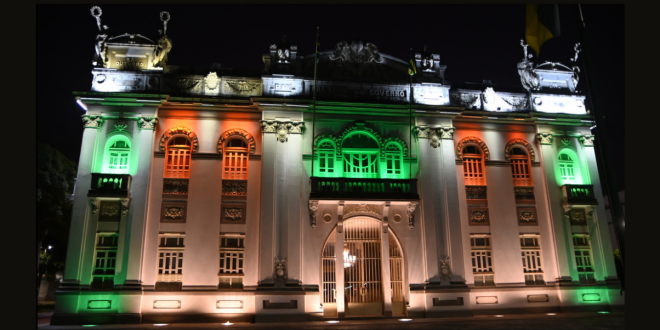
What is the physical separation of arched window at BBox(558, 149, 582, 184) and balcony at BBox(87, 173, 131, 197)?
62.6ft

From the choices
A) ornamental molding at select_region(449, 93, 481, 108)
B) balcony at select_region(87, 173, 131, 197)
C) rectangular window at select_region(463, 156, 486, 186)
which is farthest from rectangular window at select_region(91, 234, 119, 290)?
ornamental molding at select_region(449, 93, 481, 108)

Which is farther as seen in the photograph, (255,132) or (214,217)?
(255,132)

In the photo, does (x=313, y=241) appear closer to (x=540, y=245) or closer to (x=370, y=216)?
(x=370, y=216)

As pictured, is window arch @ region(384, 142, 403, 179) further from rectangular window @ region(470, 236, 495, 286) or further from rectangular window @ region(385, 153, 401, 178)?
rectangular window @ region(470, 236, 495, 286)

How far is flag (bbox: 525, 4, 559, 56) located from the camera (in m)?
11.9

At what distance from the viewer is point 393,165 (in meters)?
20.0

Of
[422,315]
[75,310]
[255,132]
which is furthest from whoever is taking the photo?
[255,132]

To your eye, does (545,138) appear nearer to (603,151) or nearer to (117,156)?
(603,151)

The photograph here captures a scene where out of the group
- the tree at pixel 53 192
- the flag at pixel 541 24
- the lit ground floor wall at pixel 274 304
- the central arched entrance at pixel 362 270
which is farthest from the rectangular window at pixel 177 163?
the flag at pixel 541 24

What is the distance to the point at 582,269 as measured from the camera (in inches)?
793

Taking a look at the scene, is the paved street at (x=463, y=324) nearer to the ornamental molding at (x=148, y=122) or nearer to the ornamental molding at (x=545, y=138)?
the ornamental molding at (x=148, y=122)

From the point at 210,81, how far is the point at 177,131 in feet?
8.52

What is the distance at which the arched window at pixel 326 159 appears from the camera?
19547 mm

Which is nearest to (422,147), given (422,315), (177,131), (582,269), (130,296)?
(422,315)
